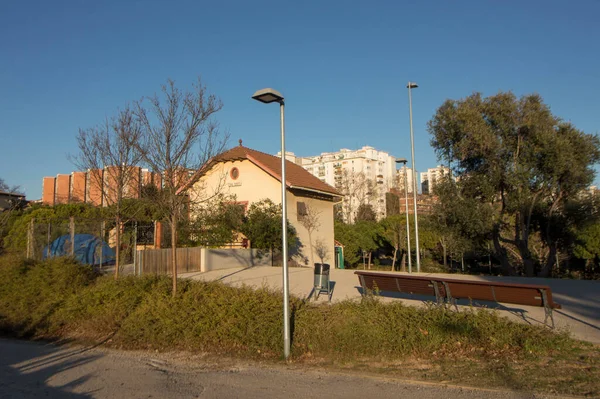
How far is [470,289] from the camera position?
28.6 ft

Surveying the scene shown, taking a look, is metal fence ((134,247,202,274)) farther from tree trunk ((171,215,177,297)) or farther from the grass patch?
tree trunk ((171,215,177,297))

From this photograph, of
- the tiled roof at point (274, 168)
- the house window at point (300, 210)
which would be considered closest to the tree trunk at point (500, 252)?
the tiled roof at point (274, 168)

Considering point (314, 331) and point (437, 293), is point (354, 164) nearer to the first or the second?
point (437, 293)

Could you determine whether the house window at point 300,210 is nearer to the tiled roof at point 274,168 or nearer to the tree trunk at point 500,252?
the tiled roof at point 274,168

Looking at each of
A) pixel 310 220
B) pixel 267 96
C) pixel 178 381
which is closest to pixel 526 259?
pixel 310 220

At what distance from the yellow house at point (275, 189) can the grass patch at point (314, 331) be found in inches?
572

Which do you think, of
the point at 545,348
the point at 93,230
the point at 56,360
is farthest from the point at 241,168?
the point at 545,348

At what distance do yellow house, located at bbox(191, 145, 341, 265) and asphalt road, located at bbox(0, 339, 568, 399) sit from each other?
17703 millimetres

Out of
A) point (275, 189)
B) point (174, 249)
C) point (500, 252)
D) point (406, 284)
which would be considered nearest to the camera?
point (406, 284)

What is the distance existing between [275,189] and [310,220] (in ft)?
11.6

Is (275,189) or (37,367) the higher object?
(275,189)

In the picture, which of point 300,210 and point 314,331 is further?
point 300,210

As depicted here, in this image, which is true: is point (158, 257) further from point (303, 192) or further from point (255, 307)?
point (303, 192)

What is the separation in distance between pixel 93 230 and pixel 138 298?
8.08 metres
